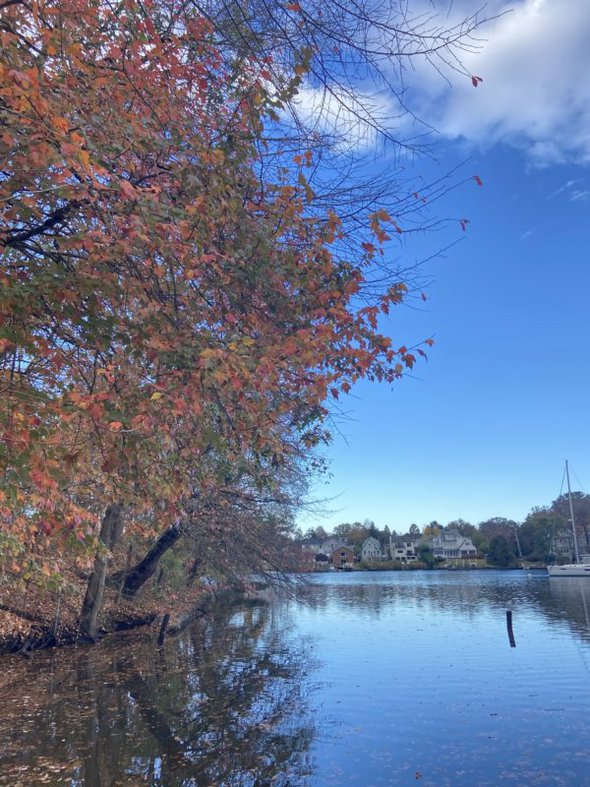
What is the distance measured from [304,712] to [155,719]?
340 centimetres

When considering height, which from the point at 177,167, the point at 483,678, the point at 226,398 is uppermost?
the point at 177,167

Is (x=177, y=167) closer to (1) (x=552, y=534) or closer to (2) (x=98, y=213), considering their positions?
(2) (x=98, y=213)

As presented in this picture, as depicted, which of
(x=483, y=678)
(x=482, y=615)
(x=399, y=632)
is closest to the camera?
(x=483, y=678)

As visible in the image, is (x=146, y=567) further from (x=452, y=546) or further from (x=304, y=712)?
(x=452, y=546)

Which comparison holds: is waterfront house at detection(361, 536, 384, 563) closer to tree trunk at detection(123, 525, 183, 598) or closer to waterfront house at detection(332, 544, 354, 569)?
waterfront house at detection(332, 544, 354, 569)

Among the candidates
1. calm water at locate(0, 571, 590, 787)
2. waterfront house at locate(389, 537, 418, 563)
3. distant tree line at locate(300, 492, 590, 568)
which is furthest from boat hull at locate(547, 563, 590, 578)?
waterfront house at locate(389, 537, 418, 563)

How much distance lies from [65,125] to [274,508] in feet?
63.2

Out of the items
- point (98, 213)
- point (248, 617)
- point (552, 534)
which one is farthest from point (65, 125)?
point (552, 534)

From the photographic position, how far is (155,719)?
12969 mm

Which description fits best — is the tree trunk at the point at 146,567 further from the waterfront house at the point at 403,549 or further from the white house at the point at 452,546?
the waterfront house at the point at 403,549

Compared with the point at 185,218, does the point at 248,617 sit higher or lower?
lower

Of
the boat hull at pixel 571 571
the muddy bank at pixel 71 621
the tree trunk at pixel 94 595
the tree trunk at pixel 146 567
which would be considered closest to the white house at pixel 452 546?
the boat hull at pixel 571 571

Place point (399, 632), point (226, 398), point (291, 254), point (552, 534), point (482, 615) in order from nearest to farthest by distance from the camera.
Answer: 1. point (291, 254)
2. point (226, 398)
3. point (399, 632)
4. point (482, 615)
5. point (552, 534)

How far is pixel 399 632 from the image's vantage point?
28.1 meters
